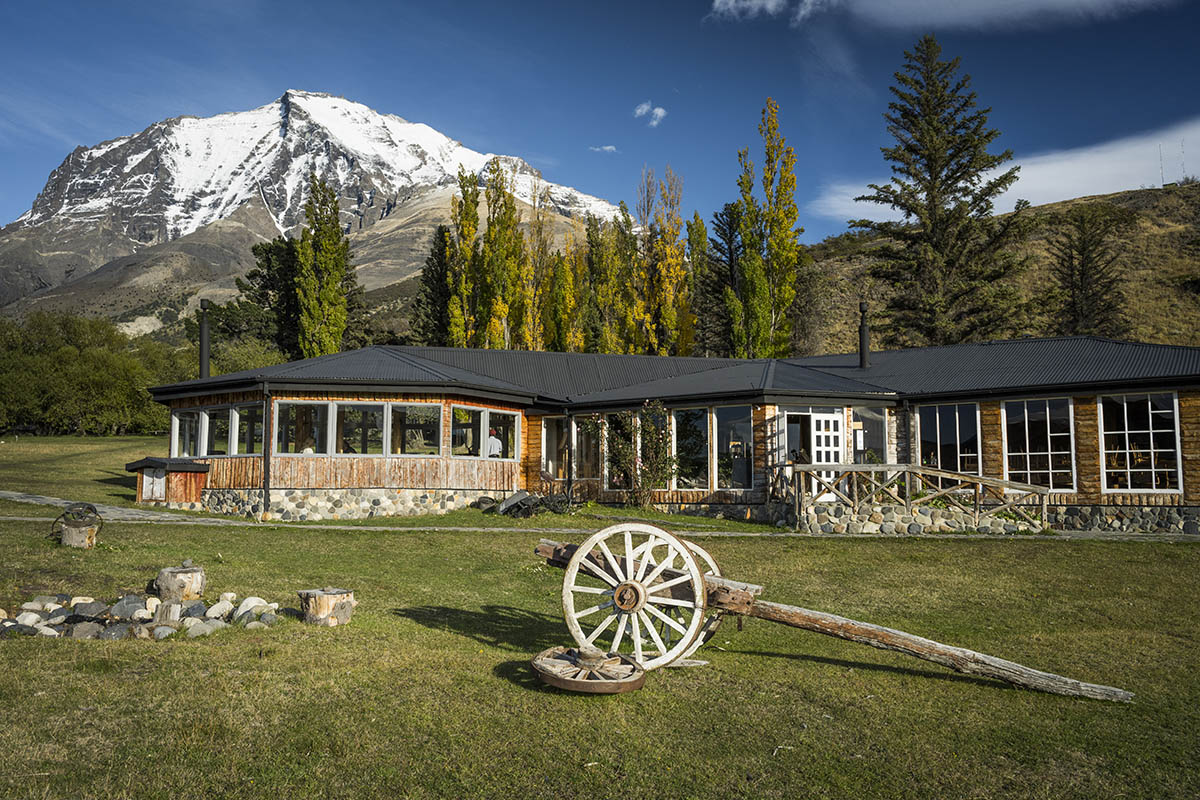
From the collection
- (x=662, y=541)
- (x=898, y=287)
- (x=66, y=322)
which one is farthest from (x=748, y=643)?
(x=66, y=322)

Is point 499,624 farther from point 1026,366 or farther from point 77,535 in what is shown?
point 1026,366

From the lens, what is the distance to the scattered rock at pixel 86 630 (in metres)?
7.39

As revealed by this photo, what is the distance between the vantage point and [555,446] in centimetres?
2300

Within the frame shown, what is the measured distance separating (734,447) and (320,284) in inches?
842

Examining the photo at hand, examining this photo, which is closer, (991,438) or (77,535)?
(77,535)

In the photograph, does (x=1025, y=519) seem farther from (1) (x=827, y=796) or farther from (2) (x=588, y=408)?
(1) (x=827, y=796)

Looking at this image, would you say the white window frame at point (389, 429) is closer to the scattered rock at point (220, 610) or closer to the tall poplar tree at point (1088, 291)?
the scattered rock at point (220, 610)

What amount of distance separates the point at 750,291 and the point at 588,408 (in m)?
13.0

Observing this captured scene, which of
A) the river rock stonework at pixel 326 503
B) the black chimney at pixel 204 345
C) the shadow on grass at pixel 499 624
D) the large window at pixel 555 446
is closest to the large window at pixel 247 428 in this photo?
the river rock stonework at pixel 326 503

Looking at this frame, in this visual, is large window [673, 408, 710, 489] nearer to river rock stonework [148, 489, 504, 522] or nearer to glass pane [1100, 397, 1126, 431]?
river rock stonework [148, 489, 504, 522]

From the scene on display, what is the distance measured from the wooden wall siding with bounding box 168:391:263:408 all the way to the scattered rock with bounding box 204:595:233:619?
38.0 ft

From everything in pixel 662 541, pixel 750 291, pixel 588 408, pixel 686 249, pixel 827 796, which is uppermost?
pixel 686 249

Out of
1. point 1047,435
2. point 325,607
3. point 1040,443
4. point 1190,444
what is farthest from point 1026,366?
point 325,607

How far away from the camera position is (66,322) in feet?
165
